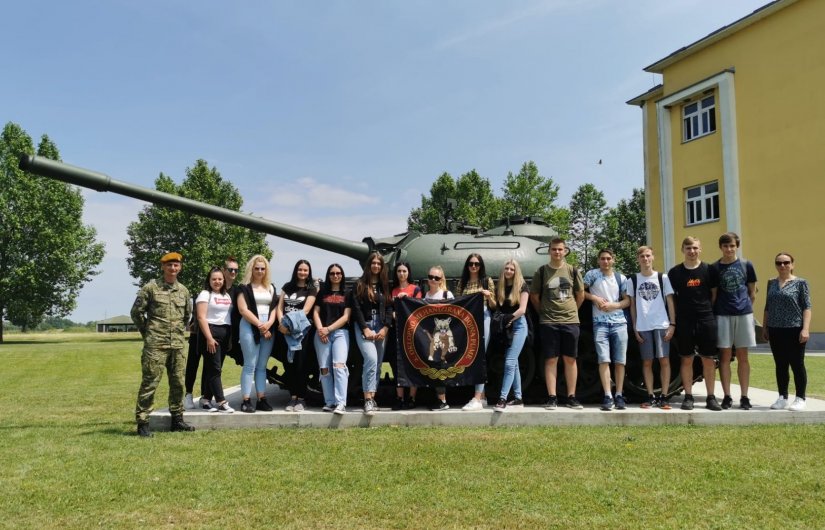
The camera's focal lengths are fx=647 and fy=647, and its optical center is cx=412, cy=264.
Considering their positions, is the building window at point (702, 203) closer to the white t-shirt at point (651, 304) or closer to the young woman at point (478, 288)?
the white t-shirt at point (651, 304)

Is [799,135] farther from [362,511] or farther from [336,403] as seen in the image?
[362,511]

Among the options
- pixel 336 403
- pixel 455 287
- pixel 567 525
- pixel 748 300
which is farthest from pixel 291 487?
pixel 748 300

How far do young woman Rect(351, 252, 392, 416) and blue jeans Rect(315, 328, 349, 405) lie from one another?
19 centimetres

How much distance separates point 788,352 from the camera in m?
7.18

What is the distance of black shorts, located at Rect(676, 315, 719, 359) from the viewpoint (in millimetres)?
7199

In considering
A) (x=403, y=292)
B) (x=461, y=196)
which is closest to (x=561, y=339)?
(x=403, y=292)

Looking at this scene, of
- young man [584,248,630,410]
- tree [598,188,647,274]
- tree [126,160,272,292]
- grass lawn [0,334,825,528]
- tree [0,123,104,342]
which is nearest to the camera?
grass lawn [0,334,825,528]

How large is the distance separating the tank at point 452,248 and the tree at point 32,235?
113 ft

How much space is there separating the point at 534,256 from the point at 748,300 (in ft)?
9.40

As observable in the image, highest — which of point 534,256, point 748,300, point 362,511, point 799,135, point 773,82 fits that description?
point 773,82

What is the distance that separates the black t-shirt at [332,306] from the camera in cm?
739

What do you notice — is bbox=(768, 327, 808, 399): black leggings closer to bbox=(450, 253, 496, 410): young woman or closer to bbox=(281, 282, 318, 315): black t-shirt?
bbox=(450, 253, 496, 410): young woman

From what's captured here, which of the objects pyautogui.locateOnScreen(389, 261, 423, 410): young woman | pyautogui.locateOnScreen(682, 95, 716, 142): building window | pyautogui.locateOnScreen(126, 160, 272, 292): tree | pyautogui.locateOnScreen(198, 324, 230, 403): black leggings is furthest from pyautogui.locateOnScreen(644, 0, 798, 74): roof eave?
pyautogui.locateOnScreen(126, 160, 272, 292): tree

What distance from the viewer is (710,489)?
15.3ft
